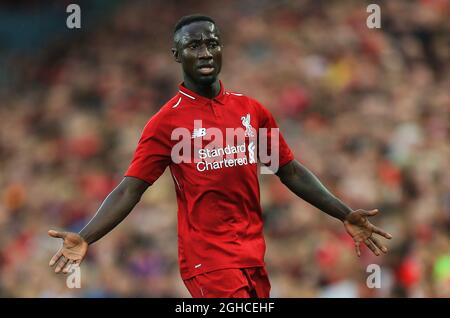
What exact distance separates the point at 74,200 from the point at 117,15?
4.06 meters

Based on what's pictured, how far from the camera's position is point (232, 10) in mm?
13562

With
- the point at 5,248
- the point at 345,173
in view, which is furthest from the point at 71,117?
the point at 345,173

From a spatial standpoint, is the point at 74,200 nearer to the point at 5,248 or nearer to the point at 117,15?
the point at 5,248

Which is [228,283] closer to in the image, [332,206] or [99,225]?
[99,225]

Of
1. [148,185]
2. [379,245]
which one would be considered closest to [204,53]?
[148,185]

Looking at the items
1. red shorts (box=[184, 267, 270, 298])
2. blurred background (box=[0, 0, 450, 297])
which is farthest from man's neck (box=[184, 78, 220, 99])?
blurred background (box=[0, 0, 450, 297])

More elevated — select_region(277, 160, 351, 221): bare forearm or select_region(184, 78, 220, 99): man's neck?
select_region(184, 78, 220, 99): man's neck

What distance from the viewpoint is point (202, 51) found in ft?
18.2

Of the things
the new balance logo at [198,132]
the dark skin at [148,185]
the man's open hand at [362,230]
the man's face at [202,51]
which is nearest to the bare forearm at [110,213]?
the dark skin at [148,185]

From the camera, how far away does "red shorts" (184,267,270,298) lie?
541 cm

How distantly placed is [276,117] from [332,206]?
5499 mm

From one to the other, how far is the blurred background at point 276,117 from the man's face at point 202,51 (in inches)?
150

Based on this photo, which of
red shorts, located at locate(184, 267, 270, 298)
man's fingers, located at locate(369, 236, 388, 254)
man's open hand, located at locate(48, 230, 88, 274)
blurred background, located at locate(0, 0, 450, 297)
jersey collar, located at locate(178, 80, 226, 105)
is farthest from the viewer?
blurred background, located at locate(0, 0, 450, 297)

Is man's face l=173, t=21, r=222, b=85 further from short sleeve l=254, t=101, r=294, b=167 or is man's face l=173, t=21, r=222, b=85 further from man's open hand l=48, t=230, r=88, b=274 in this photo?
man's open hand l=48, t=230, r=88, b=274
